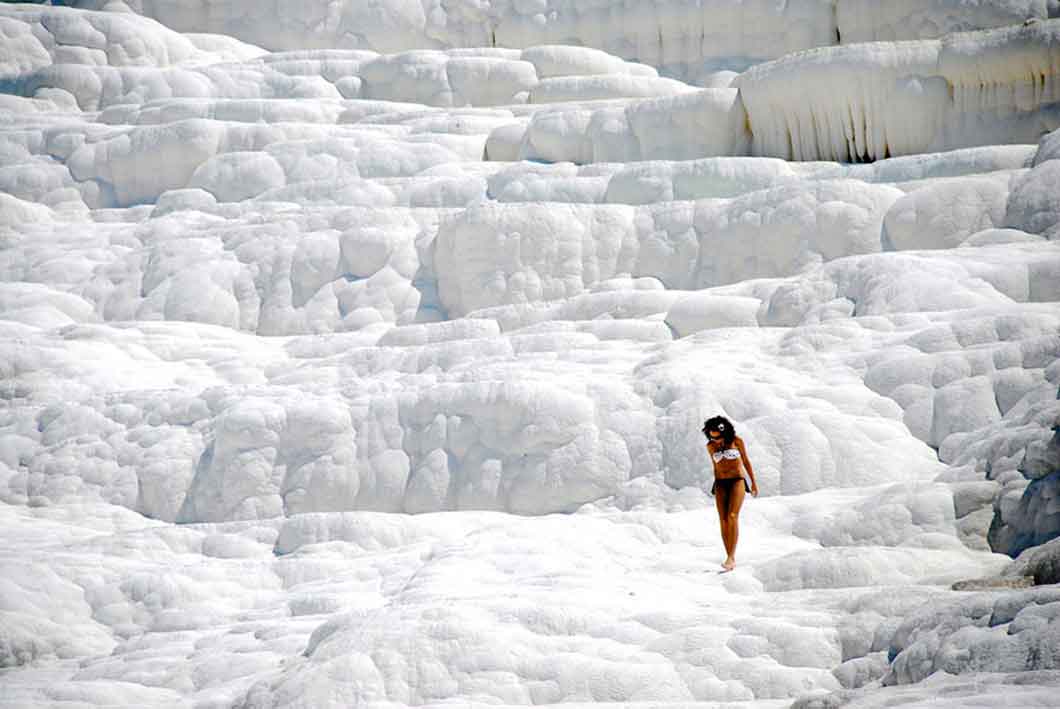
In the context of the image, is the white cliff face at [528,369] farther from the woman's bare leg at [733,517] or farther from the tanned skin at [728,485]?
the tanned skin at [728,485]

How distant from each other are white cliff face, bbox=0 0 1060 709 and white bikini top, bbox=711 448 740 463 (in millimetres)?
684

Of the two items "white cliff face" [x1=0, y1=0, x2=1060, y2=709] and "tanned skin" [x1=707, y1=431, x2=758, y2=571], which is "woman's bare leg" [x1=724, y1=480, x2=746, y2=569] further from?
"white cliff face" [x1=0, y1=0, x2=1060, y2=709]

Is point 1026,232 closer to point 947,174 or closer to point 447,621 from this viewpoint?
point 947,174

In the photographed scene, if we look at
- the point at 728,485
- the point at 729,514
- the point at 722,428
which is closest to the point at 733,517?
the point at 729,514

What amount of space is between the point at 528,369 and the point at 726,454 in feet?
14.5

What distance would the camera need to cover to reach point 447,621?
6.82m

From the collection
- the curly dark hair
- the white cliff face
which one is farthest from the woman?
the white cliff face

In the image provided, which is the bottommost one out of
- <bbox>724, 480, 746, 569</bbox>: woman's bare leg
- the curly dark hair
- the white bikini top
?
<bbox>724, 480, 746, 569</bbox>: woman's bare leg

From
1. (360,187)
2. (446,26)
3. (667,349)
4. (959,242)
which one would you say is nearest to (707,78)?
(446,26)

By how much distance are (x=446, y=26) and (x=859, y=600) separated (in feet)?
81.9

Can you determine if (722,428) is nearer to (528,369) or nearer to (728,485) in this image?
(728,485)

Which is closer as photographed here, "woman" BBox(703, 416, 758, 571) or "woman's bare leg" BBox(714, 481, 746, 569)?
"woman's bare leg" BBox(714, 481, 746, 569)

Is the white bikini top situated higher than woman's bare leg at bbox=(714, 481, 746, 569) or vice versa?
the white bikini top

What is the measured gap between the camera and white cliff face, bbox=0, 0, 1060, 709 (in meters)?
6.82
